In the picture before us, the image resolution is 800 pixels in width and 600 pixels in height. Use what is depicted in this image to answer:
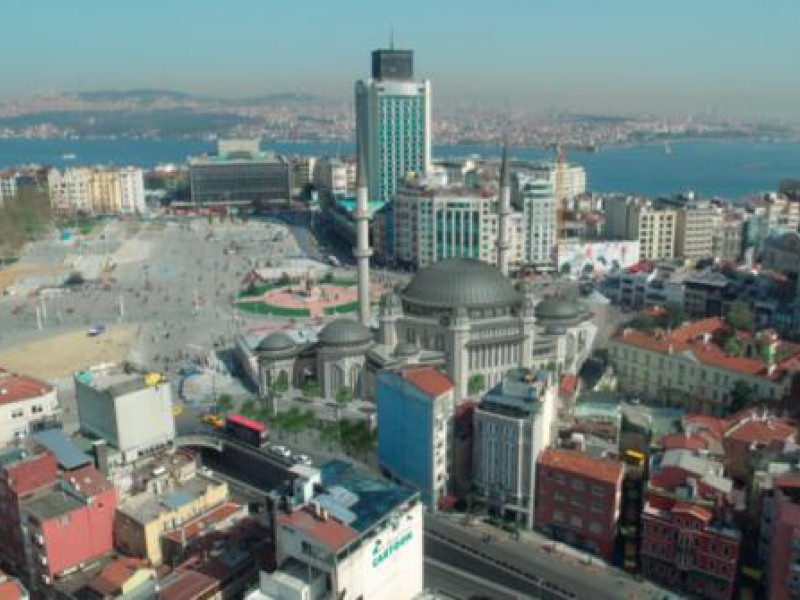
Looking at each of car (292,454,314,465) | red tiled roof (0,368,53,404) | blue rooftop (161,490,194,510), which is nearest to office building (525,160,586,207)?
car (292,454,314,465)

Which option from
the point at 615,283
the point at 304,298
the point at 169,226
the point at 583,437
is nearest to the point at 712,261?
the point at 615,283

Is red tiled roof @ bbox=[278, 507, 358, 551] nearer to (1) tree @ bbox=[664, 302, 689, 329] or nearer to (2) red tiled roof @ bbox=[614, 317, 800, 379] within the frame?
(2) red tiled roof @ bbox=[614, 317, 800, 379]

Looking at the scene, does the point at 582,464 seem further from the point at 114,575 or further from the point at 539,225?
the point at 539,225

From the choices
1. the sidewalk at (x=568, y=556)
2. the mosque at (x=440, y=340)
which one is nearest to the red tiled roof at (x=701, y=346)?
the mosque at (x=440, y=340)

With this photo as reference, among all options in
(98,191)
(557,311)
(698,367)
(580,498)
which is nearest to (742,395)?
(698,367)

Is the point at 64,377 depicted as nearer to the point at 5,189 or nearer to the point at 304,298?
the point at 304,298

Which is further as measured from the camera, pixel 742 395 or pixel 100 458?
pixel 742 395
